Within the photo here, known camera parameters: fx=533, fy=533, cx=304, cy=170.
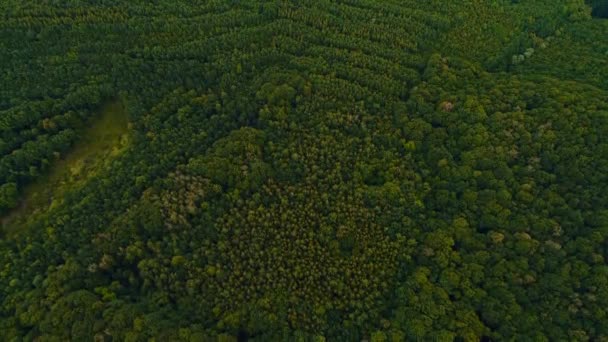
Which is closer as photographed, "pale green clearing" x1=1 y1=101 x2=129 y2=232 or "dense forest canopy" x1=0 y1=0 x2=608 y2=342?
"dense forest canopy" x1=0 y1=0 x2=608 y2=342

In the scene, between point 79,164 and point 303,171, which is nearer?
point 303,171

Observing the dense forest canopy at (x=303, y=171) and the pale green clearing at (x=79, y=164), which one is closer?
the dense forest canopy at (x=303, y=171)

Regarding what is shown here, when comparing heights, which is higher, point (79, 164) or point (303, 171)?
point (303, 171)

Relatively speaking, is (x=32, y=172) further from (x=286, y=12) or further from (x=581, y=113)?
(x=581, y=113)
